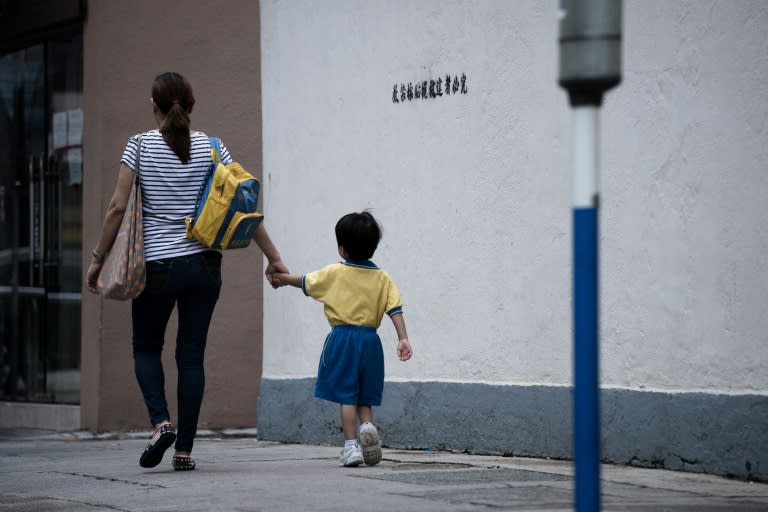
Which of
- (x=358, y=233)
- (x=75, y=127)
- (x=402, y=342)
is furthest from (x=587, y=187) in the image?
(x=75, y=127)

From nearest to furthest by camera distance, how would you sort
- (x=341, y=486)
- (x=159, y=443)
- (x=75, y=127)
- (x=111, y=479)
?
1. (x=341, y=486)
2. (x=159, y=443)
3. (x=111, y=479)
4. (x=75, y=127)

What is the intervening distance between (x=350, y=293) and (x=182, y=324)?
2.83ft

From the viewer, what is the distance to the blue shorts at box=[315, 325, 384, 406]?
7023 mm

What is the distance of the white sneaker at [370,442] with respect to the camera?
6902mm

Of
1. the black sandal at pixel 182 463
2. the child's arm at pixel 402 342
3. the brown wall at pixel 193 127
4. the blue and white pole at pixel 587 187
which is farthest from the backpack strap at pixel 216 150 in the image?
the blue and white pole at pixel 587 187

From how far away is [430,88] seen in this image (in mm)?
8125

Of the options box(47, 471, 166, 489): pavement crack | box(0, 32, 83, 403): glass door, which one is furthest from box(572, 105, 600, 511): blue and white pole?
box(0, 32, 83, 403): glass door

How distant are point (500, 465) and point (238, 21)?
439 centimetres

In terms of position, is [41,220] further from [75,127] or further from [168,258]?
[168,258]

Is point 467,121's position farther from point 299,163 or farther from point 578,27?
point 578,27

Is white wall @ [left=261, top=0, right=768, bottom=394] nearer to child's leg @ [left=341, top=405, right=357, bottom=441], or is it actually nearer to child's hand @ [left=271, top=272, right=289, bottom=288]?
child's leg @ [left=341, top=405, right=357, bottom=441]

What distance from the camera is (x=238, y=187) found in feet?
22.2

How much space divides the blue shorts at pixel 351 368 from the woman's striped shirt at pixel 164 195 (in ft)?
2.76

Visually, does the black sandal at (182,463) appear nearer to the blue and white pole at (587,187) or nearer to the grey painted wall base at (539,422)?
the grey painted wall base at (539,422)
